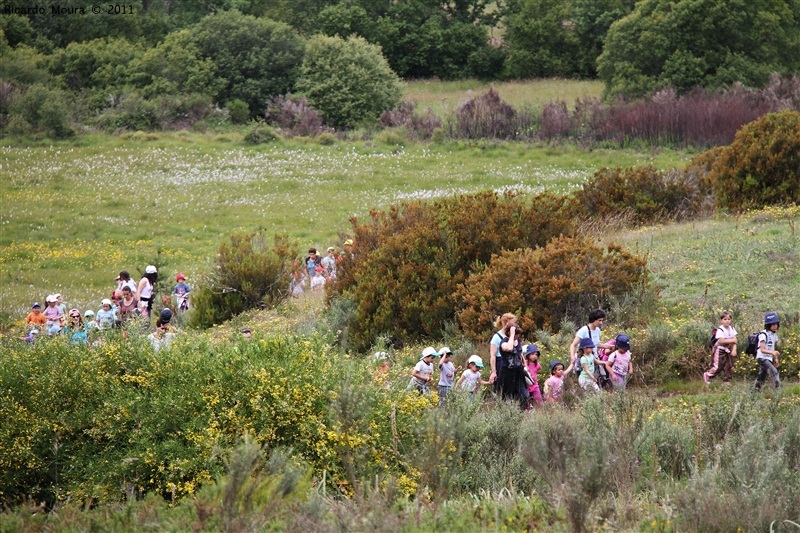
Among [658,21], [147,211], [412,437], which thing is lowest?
[147,211]

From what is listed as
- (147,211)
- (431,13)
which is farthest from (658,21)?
(147,211)

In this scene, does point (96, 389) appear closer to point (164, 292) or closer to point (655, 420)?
point (655, 420)

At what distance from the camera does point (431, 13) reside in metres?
62.9

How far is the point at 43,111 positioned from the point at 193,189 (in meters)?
10.7

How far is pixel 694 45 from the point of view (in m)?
45.5

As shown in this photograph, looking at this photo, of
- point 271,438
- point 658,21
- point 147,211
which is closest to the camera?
point 271,438

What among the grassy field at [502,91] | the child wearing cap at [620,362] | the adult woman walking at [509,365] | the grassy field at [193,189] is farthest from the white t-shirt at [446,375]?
the grassy field at [502,91]

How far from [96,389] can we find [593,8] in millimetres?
52881

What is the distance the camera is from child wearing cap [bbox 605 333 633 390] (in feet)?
36.1

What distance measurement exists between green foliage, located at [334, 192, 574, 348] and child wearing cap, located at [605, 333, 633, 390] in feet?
12.1

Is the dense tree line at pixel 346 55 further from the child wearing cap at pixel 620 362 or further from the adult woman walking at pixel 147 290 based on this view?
the child wearing cap at pixel 620 362

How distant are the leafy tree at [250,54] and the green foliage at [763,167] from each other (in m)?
30.2

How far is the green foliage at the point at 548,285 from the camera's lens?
13.6 meters

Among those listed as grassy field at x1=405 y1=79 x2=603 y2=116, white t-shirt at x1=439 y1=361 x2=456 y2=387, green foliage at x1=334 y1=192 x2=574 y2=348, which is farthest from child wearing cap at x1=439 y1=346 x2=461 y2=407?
grassy field at x1=405 y1=79 x2=603 y2=116
